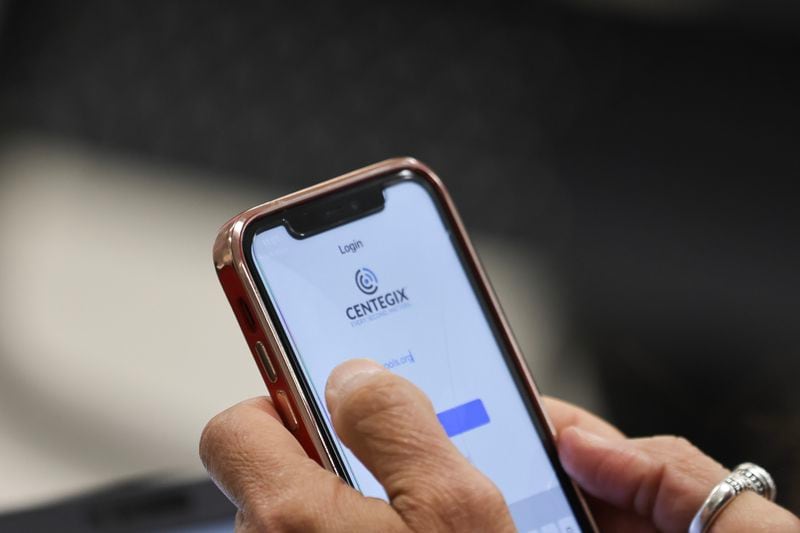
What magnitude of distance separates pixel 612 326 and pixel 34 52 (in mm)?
477

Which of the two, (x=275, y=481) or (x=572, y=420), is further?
(x=572, y=420)

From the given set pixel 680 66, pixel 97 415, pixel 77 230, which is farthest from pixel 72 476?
pixel 680 66

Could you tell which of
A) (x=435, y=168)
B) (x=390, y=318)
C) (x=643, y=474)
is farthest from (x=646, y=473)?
(x=435, y=168)

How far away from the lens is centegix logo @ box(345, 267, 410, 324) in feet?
1.21

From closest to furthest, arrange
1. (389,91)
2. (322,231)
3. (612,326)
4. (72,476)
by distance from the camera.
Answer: (322,231), (72,476), (612,326), (389,91)

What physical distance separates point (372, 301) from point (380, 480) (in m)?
0.09

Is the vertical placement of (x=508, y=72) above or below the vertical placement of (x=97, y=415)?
above

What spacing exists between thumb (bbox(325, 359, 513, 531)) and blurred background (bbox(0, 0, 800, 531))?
0.35 m

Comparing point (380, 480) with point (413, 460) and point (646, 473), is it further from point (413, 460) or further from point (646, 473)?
point (646, 473)

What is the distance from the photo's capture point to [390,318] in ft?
1.22

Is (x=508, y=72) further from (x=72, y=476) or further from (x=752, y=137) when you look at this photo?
(x=72, y=476)

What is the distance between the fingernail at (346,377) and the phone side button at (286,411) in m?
0.04

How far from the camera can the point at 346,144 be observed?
31.4 inches

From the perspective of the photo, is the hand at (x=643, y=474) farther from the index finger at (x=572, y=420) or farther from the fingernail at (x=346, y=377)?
the fingernail at (x=346, y=377)
